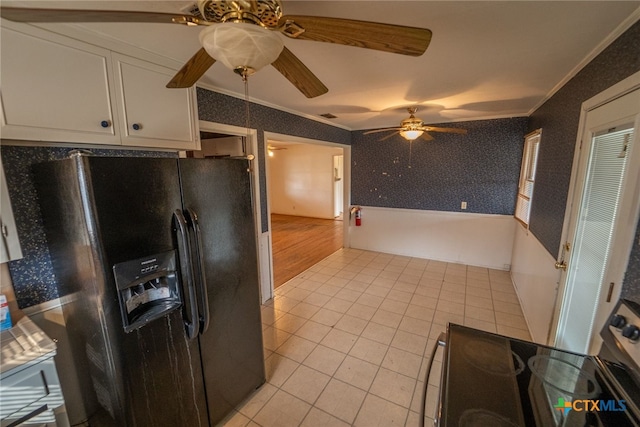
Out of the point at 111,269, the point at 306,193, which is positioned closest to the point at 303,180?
the point at 306,193

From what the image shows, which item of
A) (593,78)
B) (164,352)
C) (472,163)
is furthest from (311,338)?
(472,163)

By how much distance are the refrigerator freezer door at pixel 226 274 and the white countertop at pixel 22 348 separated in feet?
2.07

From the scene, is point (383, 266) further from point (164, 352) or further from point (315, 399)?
point (164, 352)

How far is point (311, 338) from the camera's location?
2.42m

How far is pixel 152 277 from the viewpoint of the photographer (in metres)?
1.20

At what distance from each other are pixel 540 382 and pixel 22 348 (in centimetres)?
205

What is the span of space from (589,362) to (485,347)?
0.36 m

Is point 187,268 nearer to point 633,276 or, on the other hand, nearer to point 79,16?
point 79,16

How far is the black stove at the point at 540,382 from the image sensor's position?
0.78 m

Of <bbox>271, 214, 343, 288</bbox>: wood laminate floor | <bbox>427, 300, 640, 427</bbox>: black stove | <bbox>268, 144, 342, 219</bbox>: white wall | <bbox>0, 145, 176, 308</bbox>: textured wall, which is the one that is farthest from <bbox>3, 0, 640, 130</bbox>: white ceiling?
<bbox>268, 144, 342, 219</bbox>: white wall

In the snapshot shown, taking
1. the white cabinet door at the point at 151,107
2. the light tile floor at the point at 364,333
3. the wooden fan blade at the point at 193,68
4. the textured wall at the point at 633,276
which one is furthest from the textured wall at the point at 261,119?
the textured wall at the point at 633,276

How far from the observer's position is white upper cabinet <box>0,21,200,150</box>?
116 centimetres

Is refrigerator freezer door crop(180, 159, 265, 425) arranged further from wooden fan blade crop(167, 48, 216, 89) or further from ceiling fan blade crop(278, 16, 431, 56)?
ceiling fan blade crop(278, 16, 431, 56)

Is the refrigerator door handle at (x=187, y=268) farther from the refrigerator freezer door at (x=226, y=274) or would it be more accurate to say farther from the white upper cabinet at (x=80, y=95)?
the white upper cabinet at (x=80, y=95)
